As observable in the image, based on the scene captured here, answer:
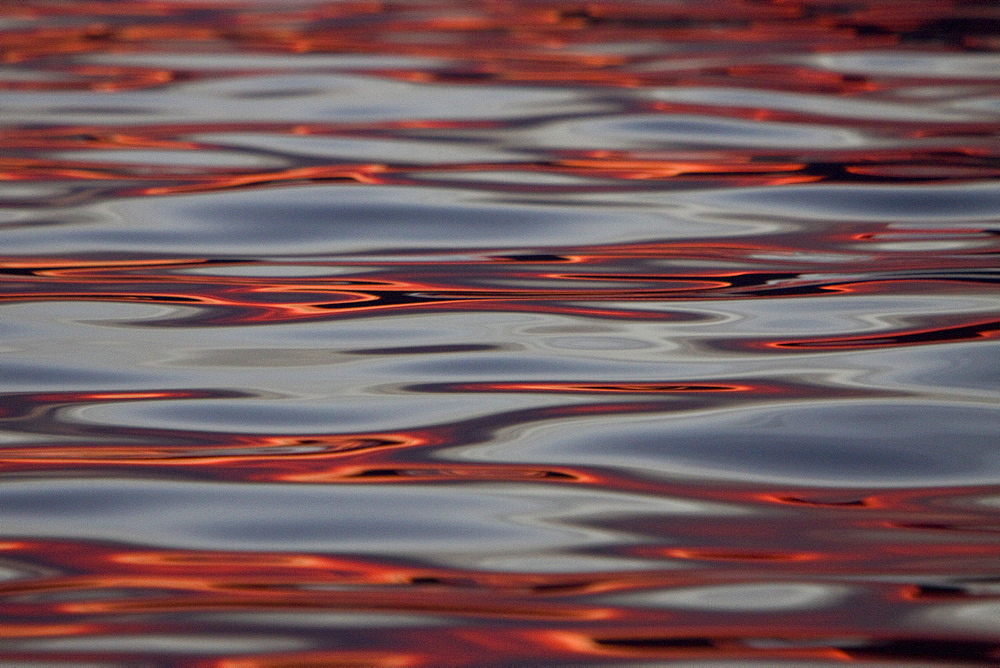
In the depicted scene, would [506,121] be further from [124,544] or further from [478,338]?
[124,544]

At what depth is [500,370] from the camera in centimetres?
133

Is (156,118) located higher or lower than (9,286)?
higher

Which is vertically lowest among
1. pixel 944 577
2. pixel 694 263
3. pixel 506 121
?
pixel 944 577

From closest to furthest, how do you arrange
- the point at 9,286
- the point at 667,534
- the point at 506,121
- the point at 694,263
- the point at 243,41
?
the point at 667,534
the point at 9,286
the point at 694,263
the point at 506,121
the point at 243,41

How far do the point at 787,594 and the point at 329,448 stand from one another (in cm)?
44

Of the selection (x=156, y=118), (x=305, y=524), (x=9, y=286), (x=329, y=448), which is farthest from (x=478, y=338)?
(x=156, y=118)

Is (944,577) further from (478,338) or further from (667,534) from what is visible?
(478,338)

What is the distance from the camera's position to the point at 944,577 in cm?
90

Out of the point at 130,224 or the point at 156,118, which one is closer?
the point at 130,224

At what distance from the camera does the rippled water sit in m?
0.87

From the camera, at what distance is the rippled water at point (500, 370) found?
869 mm

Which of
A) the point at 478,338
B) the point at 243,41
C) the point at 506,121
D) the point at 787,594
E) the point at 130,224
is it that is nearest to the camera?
the point at 787,594

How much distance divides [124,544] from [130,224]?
967mm

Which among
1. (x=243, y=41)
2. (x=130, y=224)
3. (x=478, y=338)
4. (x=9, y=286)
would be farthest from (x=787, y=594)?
(x=243, y=41)
